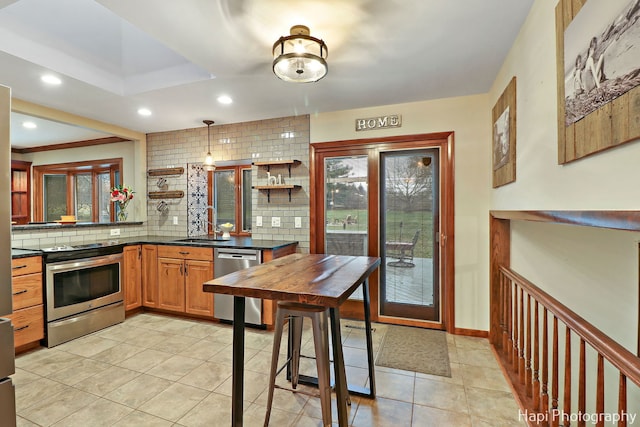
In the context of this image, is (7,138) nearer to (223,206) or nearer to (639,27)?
(639,27)

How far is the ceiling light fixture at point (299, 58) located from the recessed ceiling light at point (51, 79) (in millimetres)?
2051

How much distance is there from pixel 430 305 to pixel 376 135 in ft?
6.64

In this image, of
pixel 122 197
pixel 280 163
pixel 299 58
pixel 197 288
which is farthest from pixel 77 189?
pixel 299 58

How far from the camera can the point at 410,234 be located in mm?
3416

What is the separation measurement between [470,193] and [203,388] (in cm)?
300

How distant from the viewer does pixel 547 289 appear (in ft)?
6.99

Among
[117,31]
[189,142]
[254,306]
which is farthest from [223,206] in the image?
[117,31]

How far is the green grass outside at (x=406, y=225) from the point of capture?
3357mm

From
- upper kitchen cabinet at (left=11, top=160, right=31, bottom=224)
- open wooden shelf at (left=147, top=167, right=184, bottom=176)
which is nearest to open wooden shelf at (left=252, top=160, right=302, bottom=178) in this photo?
open wooden shelf at (left=147, top=167, right=184, bottom=176)

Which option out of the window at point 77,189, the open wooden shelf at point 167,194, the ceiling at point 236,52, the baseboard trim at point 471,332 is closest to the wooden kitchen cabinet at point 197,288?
the open wooden shelf at point 167,194

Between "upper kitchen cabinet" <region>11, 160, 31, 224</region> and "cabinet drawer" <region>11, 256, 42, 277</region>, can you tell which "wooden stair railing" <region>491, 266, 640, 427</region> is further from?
"upper kitchen cabinet" <region>11, 160, 31, 224</region>

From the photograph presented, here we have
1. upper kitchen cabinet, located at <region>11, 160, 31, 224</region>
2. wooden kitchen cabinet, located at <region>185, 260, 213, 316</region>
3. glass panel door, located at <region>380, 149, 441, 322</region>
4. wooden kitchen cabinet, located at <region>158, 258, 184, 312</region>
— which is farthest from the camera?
upper kitchen cabinet, located at <region>11, 160, 31, 224</region>

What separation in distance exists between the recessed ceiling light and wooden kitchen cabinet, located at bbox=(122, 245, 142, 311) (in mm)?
1827

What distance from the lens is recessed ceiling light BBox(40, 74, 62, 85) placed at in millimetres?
2561
